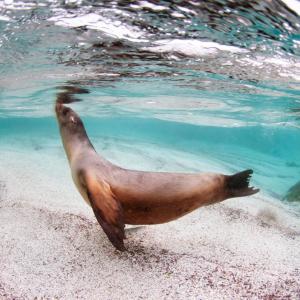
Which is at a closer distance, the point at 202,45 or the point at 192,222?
the point at 192,222

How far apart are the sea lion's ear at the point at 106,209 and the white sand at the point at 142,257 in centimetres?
83

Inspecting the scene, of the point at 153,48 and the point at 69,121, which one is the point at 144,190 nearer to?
the point at 69,121

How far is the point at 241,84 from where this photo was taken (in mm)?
13094

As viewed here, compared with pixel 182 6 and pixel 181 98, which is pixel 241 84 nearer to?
pixel 181 98

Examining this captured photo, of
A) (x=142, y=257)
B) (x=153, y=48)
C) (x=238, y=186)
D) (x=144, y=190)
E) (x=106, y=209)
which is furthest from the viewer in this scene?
(x=153, y=48)

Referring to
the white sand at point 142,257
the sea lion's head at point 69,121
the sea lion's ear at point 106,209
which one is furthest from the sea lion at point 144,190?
the sea lion's head at point 69,121

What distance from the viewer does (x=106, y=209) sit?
3.64 meters

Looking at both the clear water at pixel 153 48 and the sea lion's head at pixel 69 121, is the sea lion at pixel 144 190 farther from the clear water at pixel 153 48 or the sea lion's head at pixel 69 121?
the clear water at pixel 153 48

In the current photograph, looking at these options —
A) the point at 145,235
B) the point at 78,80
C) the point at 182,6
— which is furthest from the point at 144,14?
the point at 78,80

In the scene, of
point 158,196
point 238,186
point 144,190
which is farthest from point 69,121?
point 238,186

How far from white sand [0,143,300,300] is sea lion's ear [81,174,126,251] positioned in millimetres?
830

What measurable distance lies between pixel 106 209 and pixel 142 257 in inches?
53.2

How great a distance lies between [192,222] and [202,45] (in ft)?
14.7

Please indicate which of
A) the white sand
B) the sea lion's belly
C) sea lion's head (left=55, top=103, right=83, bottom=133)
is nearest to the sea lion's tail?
the sea lion's belly
